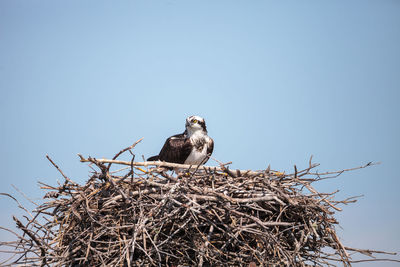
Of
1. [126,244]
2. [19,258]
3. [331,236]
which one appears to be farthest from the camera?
[331,236]

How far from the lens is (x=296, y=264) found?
19.2 feet

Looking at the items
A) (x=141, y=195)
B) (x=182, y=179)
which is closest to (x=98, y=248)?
(x=141, y=195)

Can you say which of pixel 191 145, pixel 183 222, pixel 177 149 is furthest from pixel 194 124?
pixel 183 222

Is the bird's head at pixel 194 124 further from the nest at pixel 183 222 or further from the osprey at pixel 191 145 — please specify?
the nest at pixel 183 222

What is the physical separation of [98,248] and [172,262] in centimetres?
102

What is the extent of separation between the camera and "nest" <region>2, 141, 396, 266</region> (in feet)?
17.9

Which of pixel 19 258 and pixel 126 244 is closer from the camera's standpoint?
pixel 126 244

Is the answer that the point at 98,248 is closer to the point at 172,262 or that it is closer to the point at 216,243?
the point at 172,262

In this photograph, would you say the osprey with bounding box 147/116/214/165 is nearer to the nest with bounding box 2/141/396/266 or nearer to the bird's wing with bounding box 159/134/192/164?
the bird's wing with bounding box 159/134/192/164

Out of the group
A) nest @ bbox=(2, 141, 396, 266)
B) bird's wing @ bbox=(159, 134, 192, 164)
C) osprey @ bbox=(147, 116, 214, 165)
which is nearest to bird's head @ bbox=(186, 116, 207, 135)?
osprey @ bbox=(147, 116, 214, 165)

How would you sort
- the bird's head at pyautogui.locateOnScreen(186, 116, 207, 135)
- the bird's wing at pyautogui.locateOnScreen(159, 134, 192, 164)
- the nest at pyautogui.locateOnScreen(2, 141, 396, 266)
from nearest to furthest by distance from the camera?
the nest at pyautogui.locateOnScreen(2, 141, 396, 266)
the bird's wing at pyautogui.locateOnScreen(159, 134, 192, 164)
the bird's head at pyautogui.locateOnScreen(186, 116, 207, 135)

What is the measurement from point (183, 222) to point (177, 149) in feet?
8.53

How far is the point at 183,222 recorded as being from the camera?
561cm

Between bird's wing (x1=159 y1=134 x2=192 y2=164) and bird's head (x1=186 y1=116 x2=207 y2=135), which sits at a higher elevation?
bird's head (x1=186 y1=116 x2=207 y2=135)
